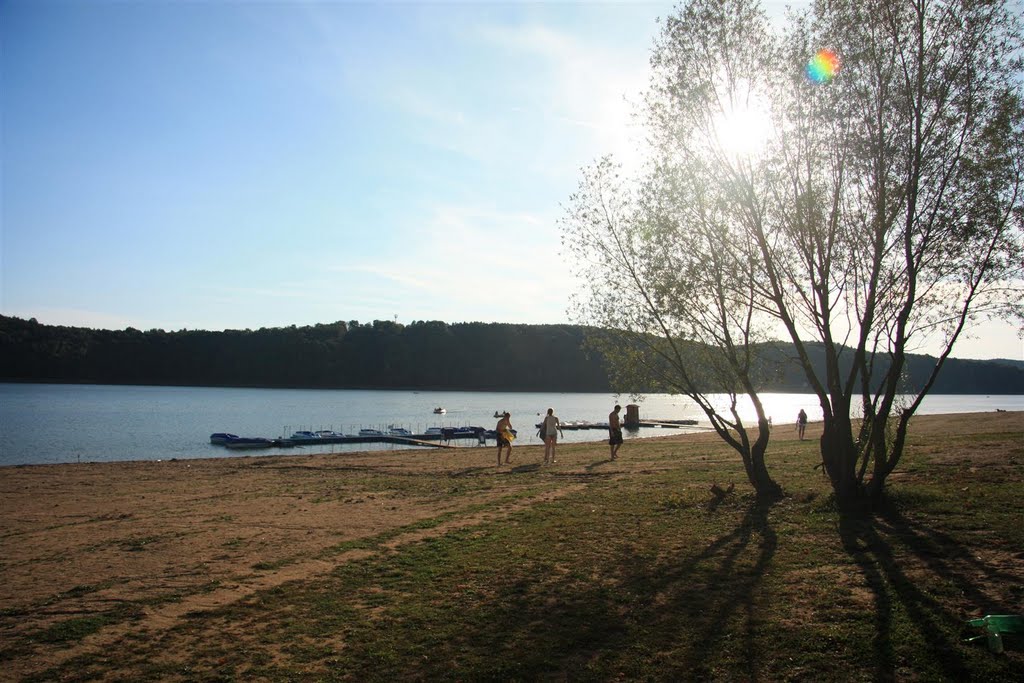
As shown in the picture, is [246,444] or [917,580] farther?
[246,444]

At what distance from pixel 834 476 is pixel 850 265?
4580 mm

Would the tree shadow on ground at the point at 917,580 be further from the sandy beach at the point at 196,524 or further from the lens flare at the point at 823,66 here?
the lens flare at the point at 823,66

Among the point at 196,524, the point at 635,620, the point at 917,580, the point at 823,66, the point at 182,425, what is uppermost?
the point at 823,66

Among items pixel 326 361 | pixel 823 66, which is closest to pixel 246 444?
pixel 823 66

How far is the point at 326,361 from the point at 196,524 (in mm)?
180168

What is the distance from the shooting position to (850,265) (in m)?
14.6

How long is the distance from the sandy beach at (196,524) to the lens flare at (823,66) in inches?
386

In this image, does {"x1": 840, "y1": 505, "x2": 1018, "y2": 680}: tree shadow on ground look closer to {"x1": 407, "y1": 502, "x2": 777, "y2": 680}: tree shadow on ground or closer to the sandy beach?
{"x1": 407, "y1": 502, "x2": 777, "y2": 680}: tree shadow on ground

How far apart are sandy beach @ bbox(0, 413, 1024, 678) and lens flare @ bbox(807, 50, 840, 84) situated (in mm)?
9800

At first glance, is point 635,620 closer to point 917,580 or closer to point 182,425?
point 917,580

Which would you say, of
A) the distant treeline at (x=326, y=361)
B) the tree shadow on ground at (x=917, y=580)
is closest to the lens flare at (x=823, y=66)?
the tree shadow on ground at (x=917, y=580)

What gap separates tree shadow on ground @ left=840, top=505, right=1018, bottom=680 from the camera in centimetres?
751

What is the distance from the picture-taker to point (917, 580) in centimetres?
959

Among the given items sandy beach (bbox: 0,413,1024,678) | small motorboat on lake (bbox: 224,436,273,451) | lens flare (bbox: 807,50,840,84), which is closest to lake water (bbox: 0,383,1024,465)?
small motorboat on lake (bbox: 224,436,273,451)
